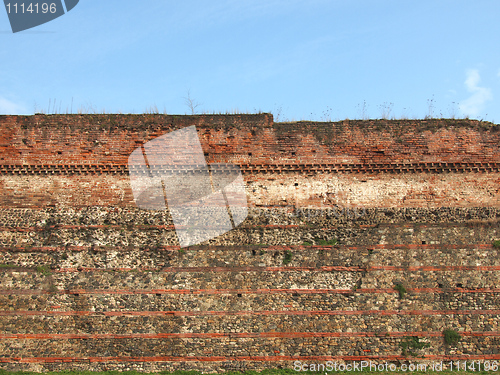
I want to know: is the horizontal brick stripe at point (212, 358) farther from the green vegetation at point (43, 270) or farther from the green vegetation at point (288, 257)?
the green vegetation at point (288, 257)

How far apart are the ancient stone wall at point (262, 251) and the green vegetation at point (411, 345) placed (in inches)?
0.8

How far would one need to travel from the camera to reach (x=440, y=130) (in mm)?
9297

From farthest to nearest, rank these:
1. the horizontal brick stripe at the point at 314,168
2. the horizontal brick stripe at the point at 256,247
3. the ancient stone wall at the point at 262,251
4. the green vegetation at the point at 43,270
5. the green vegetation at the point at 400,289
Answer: the horizontal brick stripe at the point at 314,168 < the horizontal brick stripe at the point at 256,247 < the green vegetation at the point at 43,270 < the green vegetation at the point at 400,289 < the ancient stone wall at the point at 262,251

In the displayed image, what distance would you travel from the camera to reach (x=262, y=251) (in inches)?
338

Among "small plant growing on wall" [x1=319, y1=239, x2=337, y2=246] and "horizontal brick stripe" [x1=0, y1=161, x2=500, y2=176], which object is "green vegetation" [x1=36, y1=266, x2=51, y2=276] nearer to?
"horizontal brick stripe" [x1=0, y1=161, x2=500, y2=176]

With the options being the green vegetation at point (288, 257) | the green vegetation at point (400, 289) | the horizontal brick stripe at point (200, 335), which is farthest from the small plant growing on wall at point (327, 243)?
the horizontal brick stripe at point (200, 335)

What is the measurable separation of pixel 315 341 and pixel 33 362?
5942 millimetres

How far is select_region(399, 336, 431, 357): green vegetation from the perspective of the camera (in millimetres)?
8047

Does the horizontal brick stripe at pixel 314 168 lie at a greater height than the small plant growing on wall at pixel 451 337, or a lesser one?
Answer: greater

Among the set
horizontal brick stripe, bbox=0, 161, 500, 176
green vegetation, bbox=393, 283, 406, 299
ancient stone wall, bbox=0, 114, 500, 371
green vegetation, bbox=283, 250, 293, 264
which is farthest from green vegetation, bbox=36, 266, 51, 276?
green vegetation, bbox=393, 283, 406, 299

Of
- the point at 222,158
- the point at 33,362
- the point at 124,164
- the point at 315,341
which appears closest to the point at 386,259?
the point at 315,341

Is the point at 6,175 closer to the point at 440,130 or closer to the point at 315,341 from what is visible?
the point at 315,341

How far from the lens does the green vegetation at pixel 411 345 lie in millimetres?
8047

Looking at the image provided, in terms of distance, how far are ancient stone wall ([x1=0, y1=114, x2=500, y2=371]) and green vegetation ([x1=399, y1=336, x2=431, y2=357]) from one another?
0.07 feet
